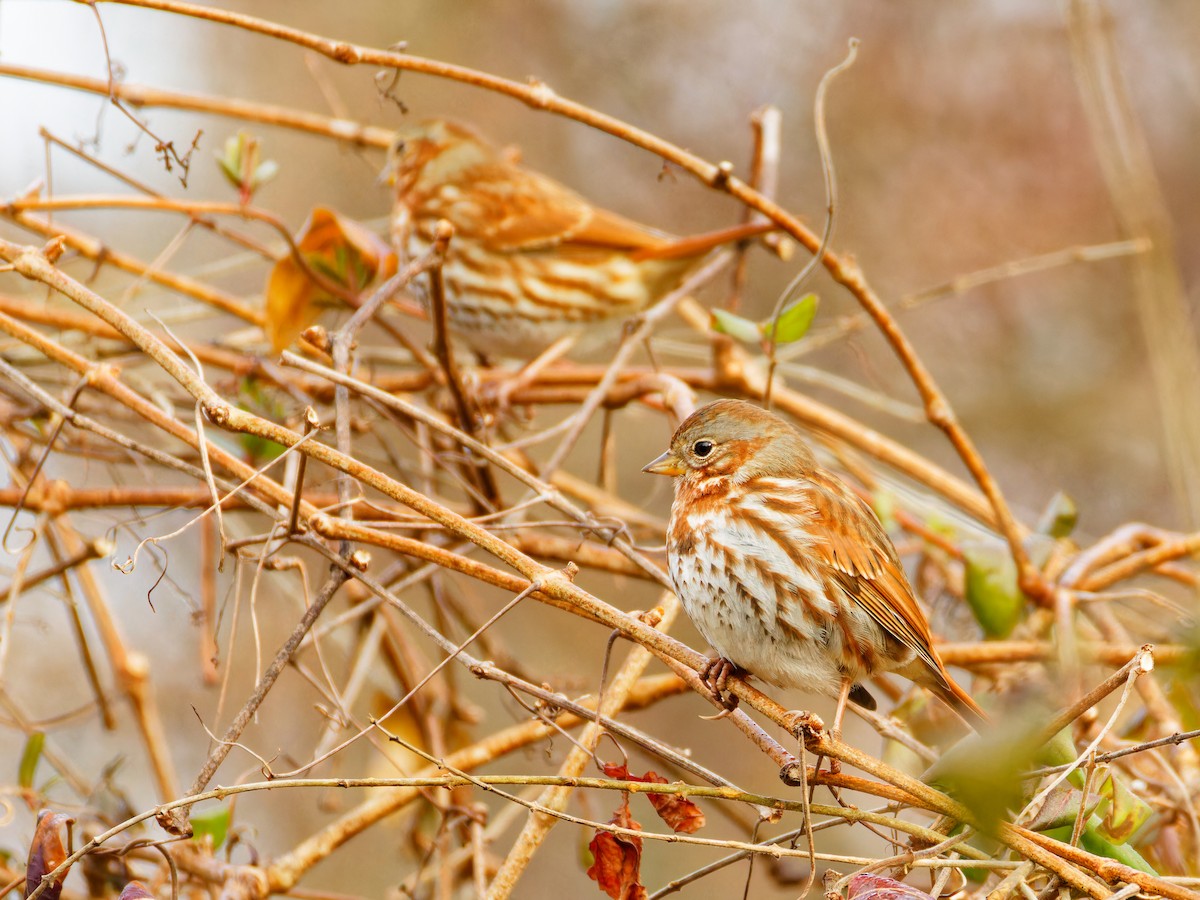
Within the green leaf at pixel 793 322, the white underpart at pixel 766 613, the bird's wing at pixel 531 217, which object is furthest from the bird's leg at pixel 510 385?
the white underpart at pixel 766 613

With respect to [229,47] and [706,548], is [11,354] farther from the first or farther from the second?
[229,47]

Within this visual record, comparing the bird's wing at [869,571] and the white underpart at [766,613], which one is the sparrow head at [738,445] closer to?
the bird's wing at [869,571]

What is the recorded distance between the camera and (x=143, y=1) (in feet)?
8.43

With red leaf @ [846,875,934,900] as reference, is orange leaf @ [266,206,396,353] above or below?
above

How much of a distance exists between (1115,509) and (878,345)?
144 centimetres

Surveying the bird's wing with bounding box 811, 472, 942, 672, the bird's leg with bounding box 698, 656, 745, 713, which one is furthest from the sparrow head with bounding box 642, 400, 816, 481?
the bird's leg with bounding box 698, 656, 745, 713

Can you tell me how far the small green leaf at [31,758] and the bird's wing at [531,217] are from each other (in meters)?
2.43

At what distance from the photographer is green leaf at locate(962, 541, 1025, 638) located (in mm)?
3275

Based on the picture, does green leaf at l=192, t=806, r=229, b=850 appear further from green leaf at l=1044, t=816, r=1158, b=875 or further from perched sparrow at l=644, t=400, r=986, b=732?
green leaf at l=1044, t=816, r=1158, b=875

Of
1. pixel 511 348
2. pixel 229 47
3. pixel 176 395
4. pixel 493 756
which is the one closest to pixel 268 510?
pixel 493 756

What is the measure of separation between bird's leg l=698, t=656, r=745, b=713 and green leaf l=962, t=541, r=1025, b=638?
1.00 metres

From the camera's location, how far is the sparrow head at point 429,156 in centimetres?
464

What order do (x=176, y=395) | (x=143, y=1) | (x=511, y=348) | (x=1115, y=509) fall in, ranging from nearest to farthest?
(x=143, y=1), (x=176, y=395), (x=511, y=348), (x=1115, y=509)

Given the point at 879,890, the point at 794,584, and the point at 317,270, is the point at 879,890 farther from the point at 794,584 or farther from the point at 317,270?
the point at 317,270
